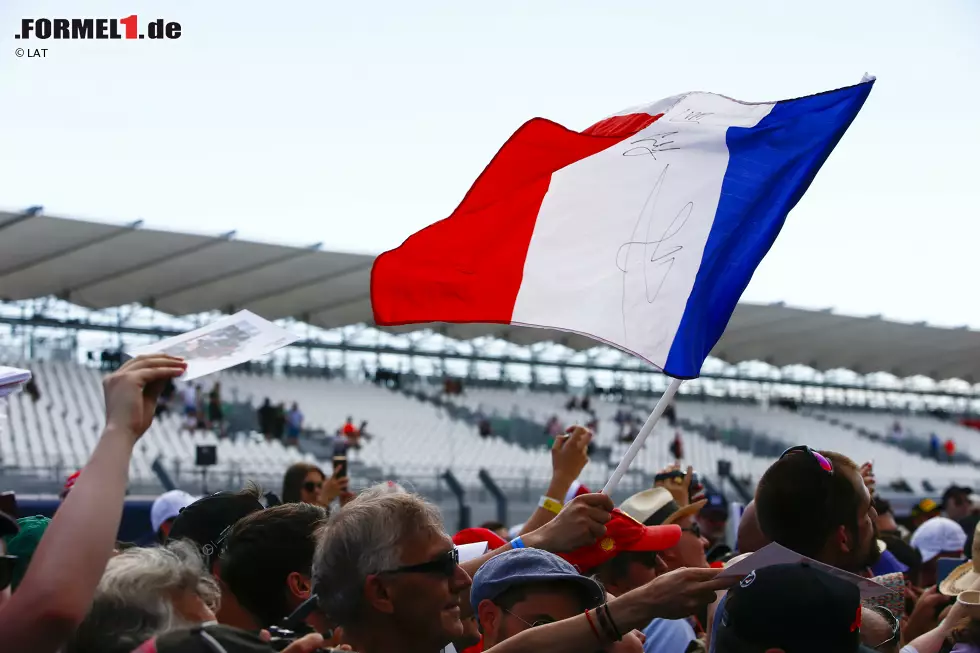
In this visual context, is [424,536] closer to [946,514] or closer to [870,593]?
[870,593]

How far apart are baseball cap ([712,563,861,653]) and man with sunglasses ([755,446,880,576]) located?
0.79m

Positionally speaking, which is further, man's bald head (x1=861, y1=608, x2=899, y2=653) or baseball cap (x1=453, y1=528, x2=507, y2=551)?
baseball cap (x1=453, y1=528, x2=507, y2=551)

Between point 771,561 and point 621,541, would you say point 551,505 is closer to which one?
point 621,541

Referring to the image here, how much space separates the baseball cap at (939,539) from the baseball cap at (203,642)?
6574 mm

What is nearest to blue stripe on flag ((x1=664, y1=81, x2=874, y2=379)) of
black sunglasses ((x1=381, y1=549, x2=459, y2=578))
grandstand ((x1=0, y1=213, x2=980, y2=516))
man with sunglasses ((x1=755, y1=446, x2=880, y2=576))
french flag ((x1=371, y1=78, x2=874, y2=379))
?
french flag ((x1=371, y1=78, x2=874, y2=379))

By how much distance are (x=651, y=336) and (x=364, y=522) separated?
146cm

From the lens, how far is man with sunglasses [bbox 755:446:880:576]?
340cm

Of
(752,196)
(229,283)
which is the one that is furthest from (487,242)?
(229,283)

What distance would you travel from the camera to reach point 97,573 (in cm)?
206

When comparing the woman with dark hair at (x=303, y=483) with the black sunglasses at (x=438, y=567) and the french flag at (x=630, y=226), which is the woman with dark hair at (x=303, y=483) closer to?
the french flag at (x=630, y=226)

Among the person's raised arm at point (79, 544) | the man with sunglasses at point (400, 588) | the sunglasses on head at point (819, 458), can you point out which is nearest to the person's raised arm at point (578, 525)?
the man with sunglasses at point (400, 588)

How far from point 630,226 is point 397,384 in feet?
87.3

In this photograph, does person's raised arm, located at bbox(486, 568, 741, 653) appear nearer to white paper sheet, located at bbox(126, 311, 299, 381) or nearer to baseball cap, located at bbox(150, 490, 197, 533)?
white paper sheet, located at bbox(126, 311, 299, 381)
